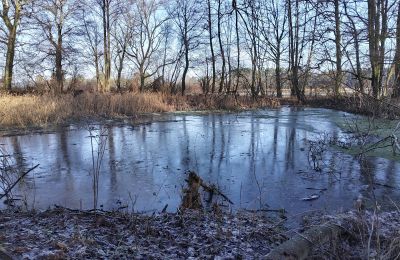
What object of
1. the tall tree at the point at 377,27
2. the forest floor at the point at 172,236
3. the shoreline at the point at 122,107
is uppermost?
the tall tree at the point at 377,27

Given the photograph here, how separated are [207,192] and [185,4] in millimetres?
25560

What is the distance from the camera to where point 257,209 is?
4.66 metres

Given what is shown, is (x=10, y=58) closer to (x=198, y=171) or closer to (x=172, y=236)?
(x=198, y=171)

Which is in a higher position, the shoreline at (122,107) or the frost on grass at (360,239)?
the shoreline at (122,107)

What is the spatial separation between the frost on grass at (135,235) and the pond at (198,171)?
23.4 inches

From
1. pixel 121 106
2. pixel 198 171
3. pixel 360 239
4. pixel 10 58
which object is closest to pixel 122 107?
pixel 121 106

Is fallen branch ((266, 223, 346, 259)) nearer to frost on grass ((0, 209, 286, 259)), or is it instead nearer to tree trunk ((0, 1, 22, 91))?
frost on grass ((0, 209, 286, 259))

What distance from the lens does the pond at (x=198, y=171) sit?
5051 millimetres

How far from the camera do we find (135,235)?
3.54m

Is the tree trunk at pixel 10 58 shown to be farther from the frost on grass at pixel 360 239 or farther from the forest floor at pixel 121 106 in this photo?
the frost on grass at pixel 360 239

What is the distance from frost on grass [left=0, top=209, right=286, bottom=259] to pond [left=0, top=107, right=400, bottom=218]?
0.59 m

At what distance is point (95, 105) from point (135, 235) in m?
13.7

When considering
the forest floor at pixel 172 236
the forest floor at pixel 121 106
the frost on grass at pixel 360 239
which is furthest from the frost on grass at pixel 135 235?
the forest floor at pixel 121 106

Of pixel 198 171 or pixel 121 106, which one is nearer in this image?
pixel 198 171
